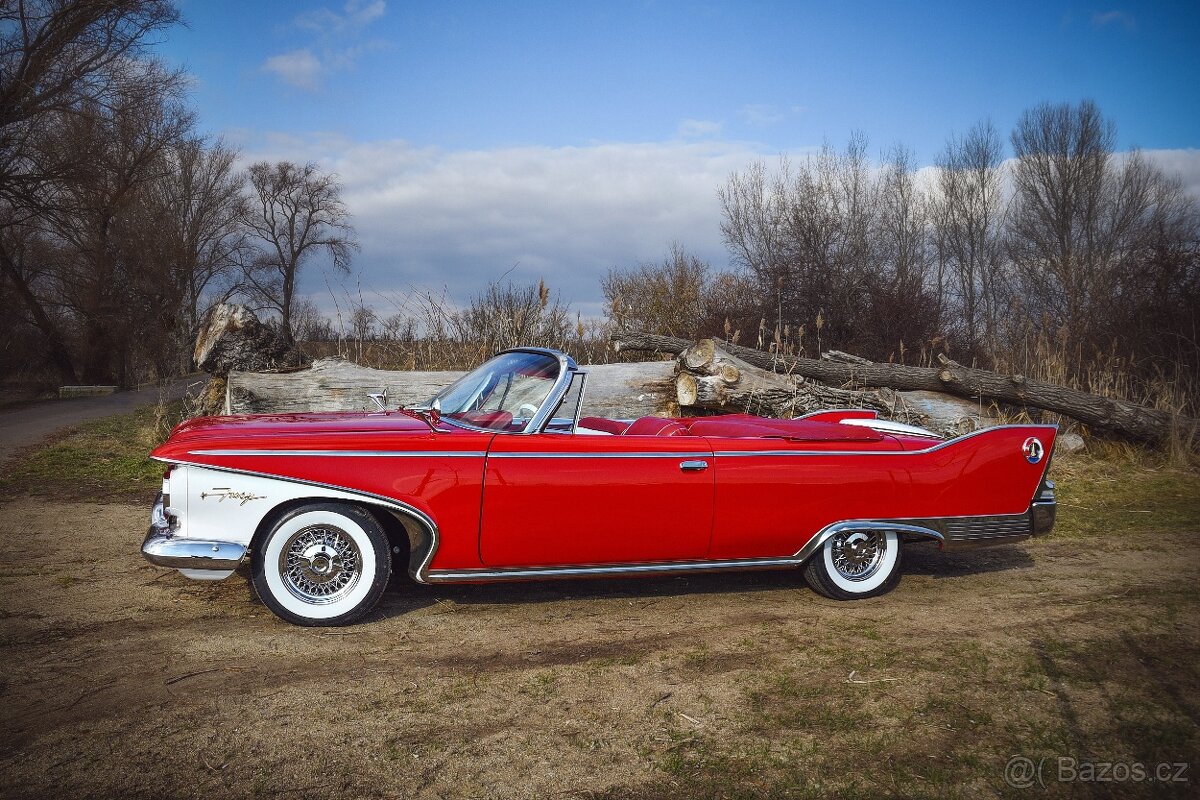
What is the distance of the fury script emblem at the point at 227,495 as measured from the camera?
3664 mm

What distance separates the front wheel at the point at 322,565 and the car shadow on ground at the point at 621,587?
30 centimetres

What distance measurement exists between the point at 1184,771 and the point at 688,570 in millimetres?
2202

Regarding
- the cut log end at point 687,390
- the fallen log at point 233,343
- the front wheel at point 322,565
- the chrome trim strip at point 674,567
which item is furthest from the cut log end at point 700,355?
the front wheel at point 322,565

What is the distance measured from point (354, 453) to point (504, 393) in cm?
92

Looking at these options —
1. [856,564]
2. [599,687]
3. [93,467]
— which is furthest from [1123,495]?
[93,467]

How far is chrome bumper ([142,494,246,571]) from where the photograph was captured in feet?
11.9

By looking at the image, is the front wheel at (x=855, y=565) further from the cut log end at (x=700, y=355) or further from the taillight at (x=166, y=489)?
the cut log end at (x=700, y=355)

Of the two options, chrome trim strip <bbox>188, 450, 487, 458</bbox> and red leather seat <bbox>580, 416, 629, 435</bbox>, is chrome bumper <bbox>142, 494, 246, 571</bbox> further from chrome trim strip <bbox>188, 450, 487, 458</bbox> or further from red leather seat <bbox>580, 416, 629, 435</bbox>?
red leather seat <bbox>580, 416, 629, 435</bbox>

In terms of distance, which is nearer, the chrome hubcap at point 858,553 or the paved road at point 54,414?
the chrome hubcap at point 858,553

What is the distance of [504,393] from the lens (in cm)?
436

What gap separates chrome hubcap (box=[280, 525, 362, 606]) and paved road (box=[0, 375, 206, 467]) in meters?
7.16

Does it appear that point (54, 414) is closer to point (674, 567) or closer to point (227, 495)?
point (227, 495)

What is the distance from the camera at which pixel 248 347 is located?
10.6m

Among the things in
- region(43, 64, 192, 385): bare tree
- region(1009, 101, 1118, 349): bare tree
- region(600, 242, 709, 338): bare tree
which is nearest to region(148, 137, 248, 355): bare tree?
region(43, 64, 192, 385): bare tree
